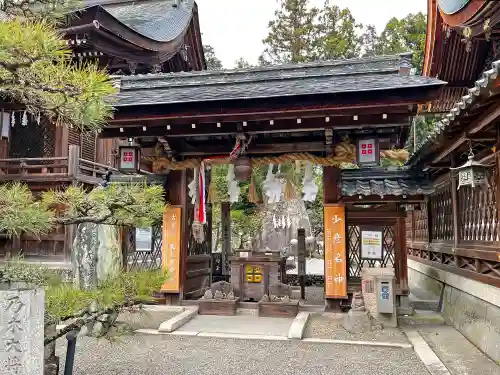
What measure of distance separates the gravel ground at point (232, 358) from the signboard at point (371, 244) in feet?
8.75

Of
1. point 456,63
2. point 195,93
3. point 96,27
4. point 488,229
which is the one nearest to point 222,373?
point 488,229

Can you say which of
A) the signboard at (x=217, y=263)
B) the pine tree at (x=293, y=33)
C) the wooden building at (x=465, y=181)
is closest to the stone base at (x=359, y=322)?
the wooden building at (x=465, y=181)

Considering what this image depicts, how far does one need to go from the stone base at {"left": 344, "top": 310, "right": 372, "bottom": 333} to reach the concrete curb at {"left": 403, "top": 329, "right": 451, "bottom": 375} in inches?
23.4

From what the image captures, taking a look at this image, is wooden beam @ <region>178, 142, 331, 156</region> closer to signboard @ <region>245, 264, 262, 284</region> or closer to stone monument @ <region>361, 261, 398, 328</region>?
signboard @ <region>245, 264, 262, 284</region>

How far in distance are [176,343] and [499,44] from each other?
310 inches

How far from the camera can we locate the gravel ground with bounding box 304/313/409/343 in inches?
257

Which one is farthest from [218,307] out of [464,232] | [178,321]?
[464,232]

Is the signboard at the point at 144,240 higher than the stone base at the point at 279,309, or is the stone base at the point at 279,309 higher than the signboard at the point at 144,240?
the signboard at the point at 144,240

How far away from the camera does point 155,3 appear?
63.3 ft

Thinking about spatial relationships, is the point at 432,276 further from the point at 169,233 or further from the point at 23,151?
the point at 23,151

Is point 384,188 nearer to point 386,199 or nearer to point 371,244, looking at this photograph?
point 386,199

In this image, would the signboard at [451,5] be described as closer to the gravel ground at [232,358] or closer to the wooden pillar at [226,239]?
the gravel ground at [232,358]

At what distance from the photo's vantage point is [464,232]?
7527 mm

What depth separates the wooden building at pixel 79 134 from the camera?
1248 cm
